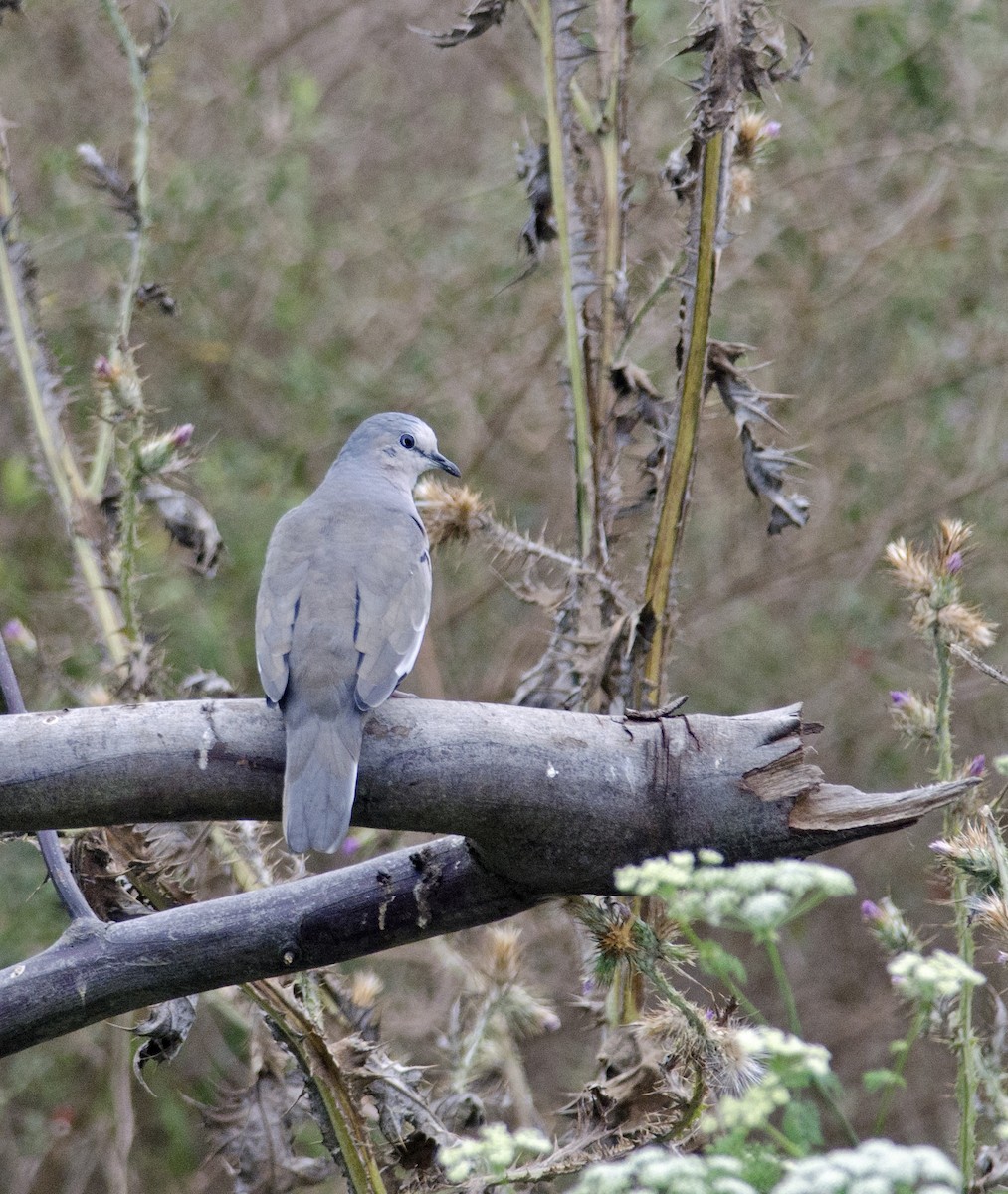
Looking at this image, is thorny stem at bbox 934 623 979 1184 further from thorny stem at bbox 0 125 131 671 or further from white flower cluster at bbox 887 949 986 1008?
thorny stem at bbox 0 125 131 671

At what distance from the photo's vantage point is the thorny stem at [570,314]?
357cm

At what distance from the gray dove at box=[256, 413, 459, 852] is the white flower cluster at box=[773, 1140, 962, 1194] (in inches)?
49.9

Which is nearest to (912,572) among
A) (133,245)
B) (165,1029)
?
(165,1029)

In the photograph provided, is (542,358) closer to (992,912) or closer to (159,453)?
(159,453)

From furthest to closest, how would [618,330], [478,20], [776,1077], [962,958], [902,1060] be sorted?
[618,330] < [478,20] < [962,958] < [902,1060] < [776,1077]

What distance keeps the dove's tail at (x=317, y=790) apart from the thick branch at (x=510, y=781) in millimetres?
72

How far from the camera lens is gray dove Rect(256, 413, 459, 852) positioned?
8.45ft

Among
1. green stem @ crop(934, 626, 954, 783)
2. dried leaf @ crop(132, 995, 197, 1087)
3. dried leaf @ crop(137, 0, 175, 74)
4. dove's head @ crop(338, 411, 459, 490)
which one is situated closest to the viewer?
green stem @ crop(934, 626, 954, 783)

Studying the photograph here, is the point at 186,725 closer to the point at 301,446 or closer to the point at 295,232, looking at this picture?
the point at 301,446

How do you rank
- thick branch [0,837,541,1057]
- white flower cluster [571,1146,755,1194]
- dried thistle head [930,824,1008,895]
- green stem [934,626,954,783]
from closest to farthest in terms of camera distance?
white flower cluster [571,1146,755,1194], dried thistle head [930,824,1008,895], thick branch [0,837,541,1057], green stem [934,626,954,783]

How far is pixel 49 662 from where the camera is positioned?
4441mm

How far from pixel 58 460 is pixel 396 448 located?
102 cm

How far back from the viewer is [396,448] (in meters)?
4.33

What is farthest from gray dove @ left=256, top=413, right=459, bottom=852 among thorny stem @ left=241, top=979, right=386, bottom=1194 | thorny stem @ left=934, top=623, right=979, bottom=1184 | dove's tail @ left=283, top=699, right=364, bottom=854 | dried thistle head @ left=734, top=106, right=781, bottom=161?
dried thistle head @ left=734, top=106, right=781, bottom=161
